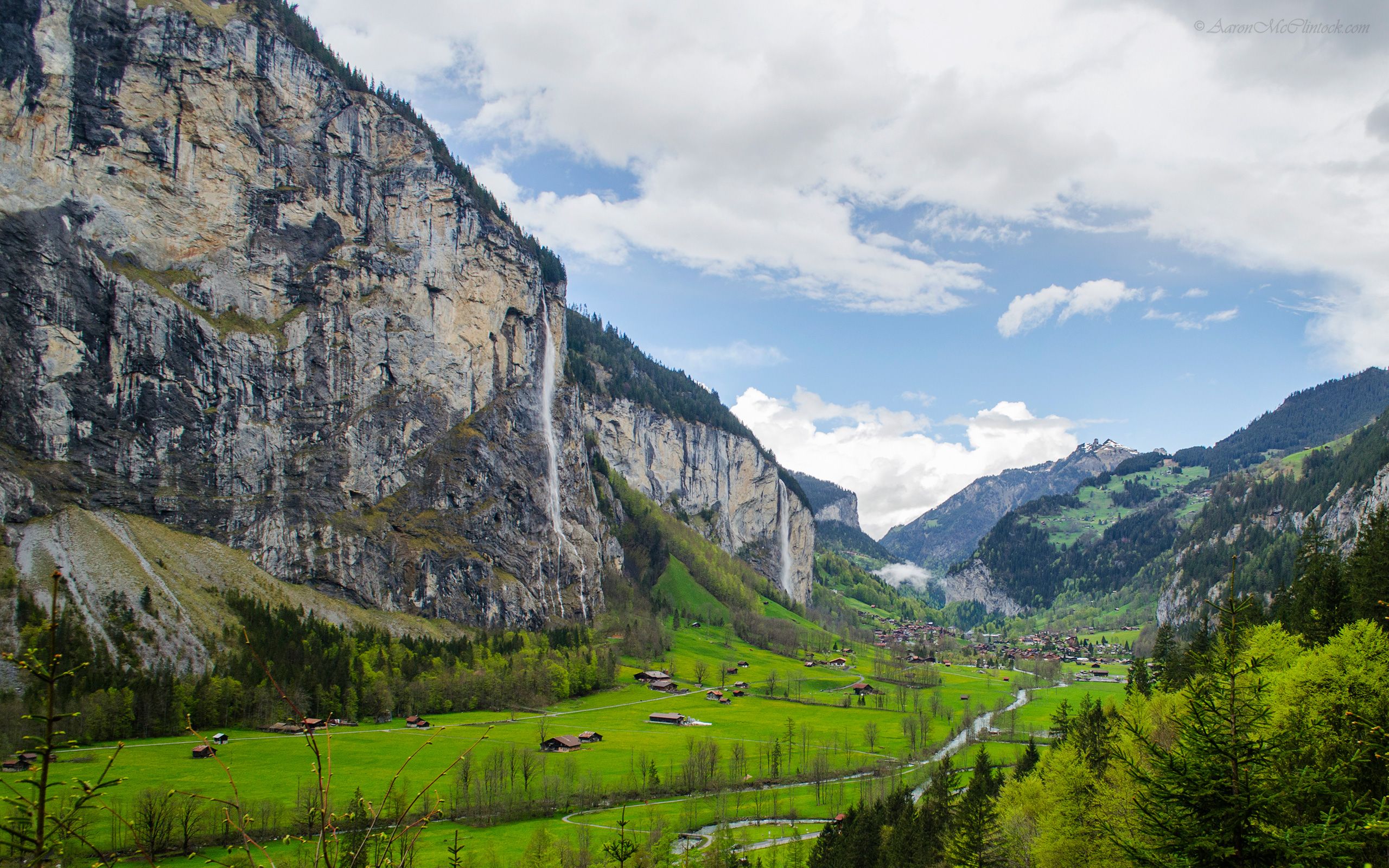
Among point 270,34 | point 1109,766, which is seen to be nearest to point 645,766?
point 1109,766

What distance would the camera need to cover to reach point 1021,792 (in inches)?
1807

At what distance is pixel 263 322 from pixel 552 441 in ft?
217

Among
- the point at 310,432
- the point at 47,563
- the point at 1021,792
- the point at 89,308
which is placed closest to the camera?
the point at 1021,792

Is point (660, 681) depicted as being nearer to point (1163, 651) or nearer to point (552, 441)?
point (552, 441)

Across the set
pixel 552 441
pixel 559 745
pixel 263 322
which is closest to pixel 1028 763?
pixel 559 745

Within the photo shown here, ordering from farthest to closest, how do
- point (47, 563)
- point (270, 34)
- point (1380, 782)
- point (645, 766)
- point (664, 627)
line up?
point (664, 627)
point (270, 34)
point (47, 563)
point (645, 766)
point (1380, 782)

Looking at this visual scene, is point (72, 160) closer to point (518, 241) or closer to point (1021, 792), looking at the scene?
point (518, 241)

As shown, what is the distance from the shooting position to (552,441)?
188 metres

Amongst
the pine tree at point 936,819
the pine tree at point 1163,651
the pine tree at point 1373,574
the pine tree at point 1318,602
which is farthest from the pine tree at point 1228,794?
the pine tree at point 1163,651

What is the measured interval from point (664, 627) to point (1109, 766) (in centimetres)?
15929

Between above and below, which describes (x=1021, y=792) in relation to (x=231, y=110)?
below

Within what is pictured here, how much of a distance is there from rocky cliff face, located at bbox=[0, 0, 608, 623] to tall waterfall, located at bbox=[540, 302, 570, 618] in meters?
1.79

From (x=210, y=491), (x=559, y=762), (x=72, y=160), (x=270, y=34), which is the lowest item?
(x=559, y=762)

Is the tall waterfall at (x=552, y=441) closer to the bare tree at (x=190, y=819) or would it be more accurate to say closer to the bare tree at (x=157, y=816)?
the bare tree at (x=190, y=819)
